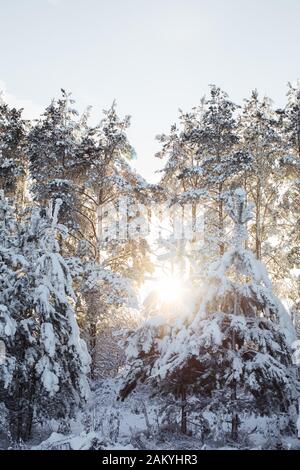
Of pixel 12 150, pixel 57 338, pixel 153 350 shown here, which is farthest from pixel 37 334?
pixel 12 150

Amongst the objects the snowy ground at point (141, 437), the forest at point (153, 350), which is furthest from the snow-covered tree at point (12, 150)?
the snowy ground at point (141, 437)

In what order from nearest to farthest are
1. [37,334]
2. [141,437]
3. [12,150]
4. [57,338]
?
[57,338] < [141,437] < [37,334] < [12,150]

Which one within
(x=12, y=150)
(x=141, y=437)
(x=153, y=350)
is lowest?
(x=141, y=437)

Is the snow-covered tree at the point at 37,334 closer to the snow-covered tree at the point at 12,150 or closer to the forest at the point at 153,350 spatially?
the forest at the point at 153,350

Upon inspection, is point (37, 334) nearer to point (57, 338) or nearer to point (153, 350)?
point (57, 338)

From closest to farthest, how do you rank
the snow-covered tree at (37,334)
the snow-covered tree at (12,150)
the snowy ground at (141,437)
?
1. the snowy ground at (141,437)
2. the snow-covered tree at (37,334)
3. the snow-covered tree at (12,150)

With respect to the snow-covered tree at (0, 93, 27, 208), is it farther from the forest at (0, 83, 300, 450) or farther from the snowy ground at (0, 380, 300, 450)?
the snowy ground at (0, 380, 300, 450)

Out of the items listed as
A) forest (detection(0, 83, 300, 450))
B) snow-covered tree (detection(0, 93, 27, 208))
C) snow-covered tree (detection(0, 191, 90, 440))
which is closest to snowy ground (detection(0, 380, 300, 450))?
forest (detection(0, 83, 300, 450))

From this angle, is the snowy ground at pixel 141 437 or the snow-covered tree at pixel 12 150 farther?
the snow-covered tree at pixel 12 150

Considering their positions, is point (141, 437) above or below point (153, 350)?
below

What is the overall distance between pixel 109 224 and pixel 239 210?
10.5 m

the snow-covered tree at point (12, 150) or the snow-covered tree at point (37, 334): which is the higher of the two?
the snow-covered tree at point (12, 150)

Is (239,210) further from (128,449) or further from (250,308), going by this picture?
(128,449)
